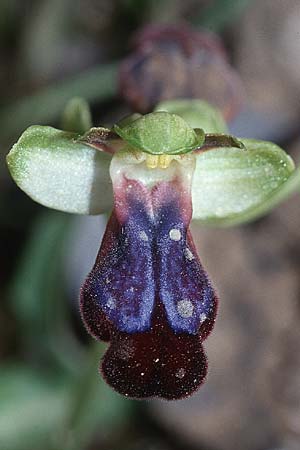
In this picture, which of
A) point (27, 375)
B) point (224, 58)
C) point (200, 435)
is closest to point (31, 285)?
point (27, 375)

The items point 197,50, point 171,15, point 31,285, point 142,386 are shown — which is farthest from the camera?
point 171,15

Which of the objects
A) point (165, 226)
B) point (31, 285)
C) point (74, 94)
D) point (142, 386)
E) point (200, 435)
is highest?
point (165, 226)

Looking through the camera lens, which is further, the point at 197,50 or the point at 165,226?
the point at 197,50

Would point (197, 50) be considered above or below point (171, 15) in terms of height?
above

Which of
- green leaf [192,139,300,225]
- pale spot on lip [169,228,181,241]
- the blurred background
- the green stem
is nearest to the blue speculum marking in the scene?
pale spot on lip [169,228,181,241]

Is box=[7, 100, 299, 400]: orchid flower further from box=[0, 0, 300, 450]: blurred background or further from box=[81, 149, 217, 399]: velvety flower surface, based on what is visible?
box=[0, 0, 300, 450]: blurred background

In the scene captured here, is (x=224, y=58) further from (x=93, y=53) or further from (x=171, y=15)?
(x=93, y=53)

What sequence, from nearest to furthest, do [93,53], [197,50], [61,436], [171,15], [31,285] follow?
[197,50]
[61,436]
[31,285]
[171,15]
[93,53]

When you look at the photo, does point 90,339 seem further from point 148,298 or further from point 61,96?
point 148,298
